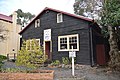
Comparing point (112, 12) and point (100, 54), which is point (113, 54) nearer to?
point (112, 12)

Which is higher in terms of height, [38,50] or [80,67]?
[38,50]

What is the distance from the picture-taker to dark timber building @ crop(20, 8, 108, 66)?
17547 mm

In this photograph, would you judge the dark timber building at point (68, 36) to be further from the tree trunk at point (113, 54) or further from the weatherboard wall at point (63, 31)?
the tree trunk at point (113, 54)

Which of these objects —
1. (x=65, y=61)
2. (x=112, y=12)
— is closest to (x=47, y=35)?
(x=65, y=61)

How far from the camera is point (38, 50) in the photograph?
11844 mm

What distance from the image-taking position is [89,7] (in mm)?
20938

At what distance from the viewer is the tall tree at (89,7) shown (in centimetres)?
1939

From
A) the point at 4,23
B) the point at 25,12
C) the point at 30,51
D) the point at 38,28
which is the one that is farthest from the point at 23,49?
the point at 25,12

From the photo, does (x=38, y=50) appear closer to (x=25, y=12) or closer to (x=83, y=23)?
(x=83, y=23)

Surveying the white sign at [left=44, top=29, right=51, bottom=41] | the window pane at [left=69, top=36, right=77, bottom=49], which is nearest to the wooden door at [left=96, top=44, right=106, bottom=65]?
the window pane at [left=69, top=36, right=77, bottom=49]

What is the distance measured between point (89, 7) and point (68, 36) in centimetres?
489

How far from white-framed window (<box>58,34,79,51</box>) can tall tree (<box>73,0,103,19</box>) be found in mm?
3297

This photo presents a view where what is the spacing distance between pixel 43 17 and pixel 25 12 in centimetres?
3328

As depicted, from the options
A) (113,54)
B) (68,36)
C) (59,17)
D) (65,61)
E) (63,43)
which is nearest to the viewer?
(113,54)
